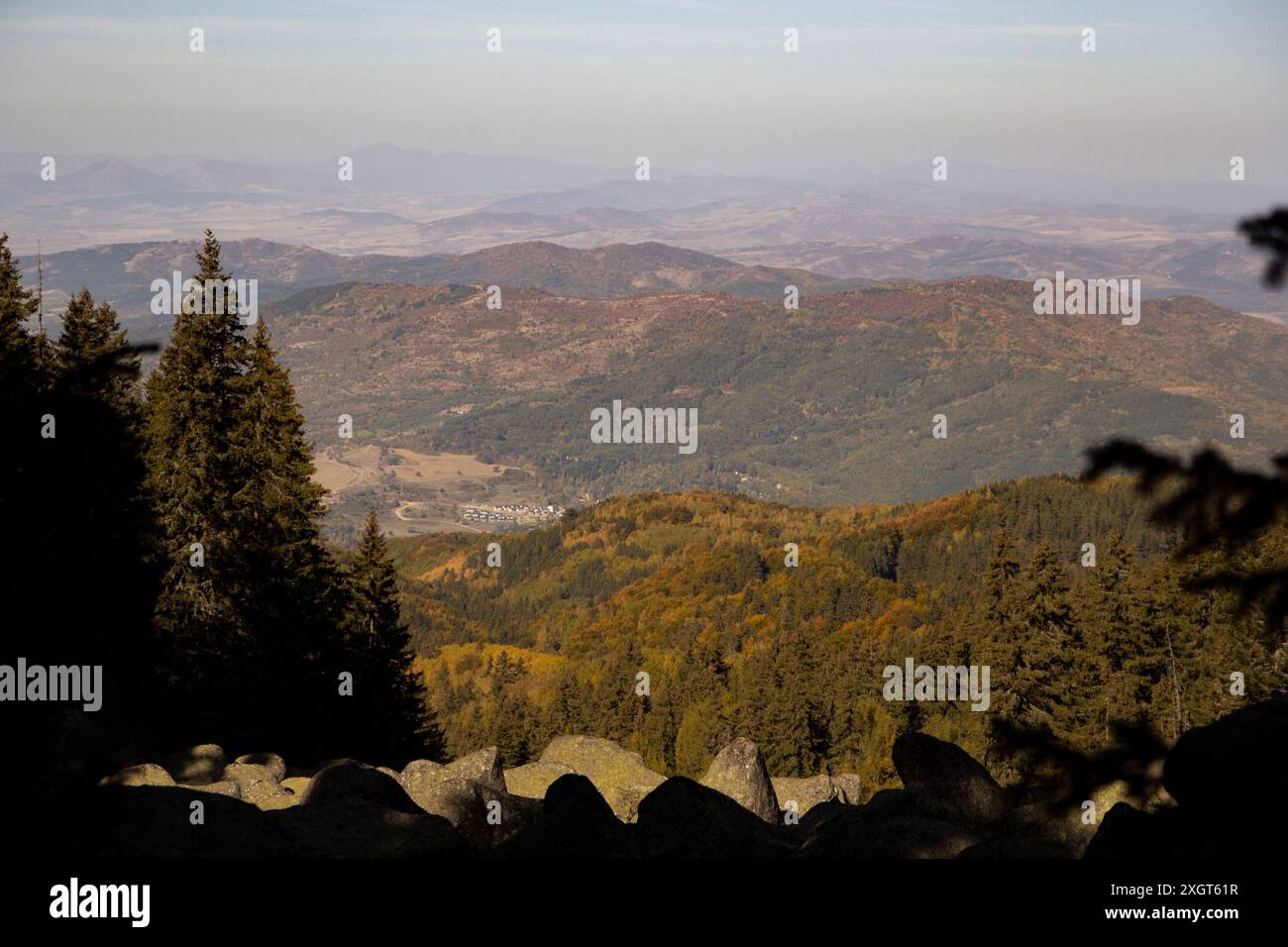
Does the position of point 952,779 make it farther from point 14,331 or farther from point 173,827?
point 14,331

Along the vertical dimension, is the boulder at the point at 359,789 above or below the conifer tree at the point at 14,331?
below

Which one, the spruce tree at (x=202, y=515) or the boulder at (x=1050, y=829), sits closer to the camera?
the boulder at (x=1050, y=829)

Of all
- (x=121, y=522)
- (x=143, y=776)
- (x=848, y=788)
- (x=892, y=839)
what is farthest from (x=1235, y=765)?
(x=121, y=522)

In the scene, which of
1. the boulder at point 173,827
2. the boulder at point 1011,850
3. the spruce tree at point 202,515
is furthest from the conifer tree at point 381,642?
the boulder at point 1011,850

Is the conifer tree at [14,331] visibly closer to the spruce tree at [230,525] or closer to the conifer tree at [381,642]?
→ the spruce tree at [230,525]

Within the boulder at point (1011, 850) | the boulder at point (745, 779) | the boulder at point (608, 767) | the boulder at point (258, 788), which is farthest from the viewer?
the boulder at point (608, 767)
